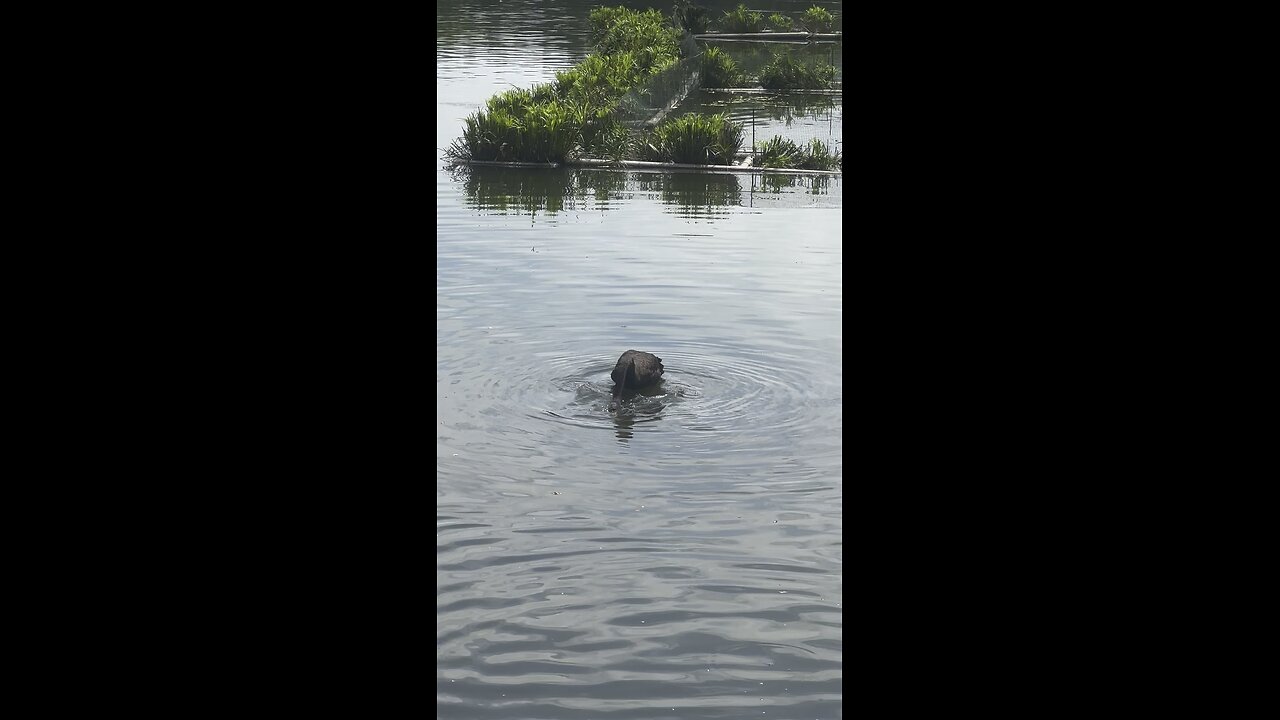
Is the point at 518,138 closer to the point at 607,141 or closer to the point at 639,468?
the point at 607,141

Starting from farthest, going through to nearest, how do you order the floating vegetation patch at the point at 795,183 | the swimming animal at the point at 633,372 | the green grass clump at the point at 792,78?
the green grass clump at the point at 792,78 < the floating vegetation patch at the point at 795,183 < the swimming animal at the point at 633,372

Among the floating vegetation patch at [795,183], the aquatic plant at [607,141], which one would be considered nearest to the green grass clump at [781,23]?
the aquatic plant at [607,141]

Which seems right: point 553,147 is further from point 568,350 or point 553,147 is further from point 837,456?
point 837,456

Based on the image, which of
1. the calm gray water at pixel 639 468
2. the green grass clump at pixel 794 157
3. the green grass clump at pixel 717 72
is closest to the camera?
the calm gray water at pixel 639 468

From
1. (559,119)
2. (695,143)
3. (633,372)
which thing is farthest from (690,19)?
(633,372)

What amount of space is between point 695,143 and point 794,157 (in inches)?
51.1

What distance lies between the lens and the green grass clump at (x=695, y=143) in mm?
17344

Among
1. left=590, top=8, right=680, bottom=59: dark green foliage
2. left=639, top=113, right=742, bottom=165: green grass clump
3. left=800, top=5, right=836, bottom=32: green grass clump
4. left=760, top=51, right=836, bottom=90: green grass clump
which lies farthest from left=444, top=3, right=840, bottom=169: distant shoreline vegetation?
left=800, top=5, right=836, bottom=32: green grass clump

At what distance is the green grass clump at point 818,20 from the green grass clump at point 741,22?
48.3 inches

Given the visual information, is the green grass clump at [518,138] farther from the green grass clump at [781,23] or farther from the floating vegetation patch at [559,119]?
the green grass clump at [781,23]

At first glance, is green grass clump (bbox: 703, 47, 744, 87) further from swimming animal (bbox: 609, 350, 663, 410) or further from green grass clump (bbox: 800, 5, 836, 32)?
swimming animal (bbox: 609, 350, 663, 410)

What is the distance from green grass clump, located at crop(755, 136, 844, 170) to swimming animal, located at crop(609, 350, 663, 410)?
9473 mm
